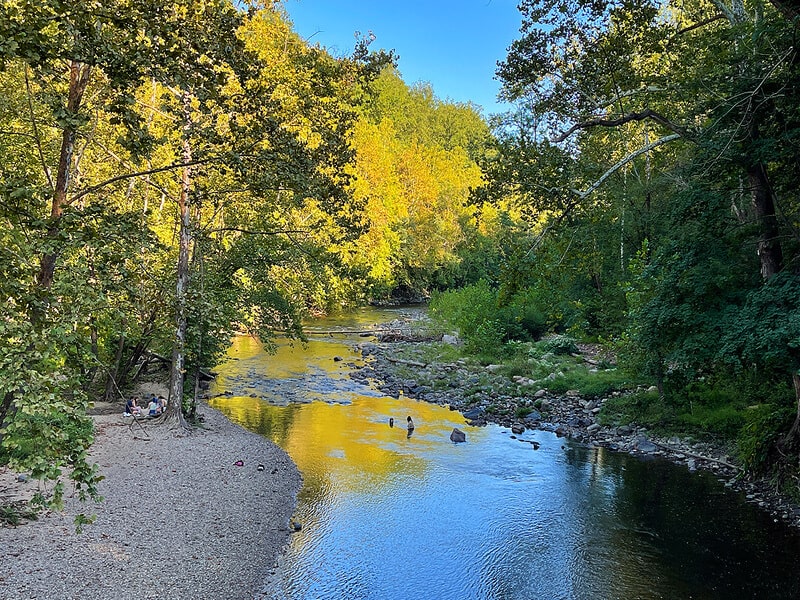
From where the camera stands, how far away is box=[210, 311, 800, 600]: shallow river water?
8461 millimetres

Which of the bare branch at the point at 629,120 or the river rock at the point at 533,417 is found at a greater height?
the bare branch at the point at 629,120

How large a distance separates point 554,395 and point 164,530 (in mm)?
14773

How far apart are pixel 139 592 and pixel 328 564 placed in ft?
9.72

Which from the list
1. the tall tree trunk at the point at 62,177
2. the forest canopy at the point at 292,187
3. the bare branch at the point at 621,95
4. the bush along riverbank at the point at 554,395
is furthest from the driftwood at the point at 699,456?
the tall tree trunk at the point at 62,177

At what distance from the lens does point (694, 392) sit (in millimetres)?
16672

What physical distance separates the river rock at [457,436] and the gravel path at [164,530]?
15.4ft

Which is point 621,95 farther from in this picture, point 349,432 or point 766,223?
point 349,432

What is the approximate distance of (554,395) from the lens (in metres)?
20.1

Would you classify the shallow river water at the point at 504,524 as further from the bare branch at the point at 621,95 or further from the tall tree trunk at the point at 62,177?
the bare branch at the point at 621,95

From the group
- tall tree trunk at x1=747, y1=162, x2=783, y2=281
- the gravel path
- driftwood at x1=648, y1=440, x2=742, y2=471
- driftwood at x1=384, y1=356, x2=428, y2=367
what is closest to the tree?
tall tree trunk at x1=747, y1=162, x2=783, y2=281

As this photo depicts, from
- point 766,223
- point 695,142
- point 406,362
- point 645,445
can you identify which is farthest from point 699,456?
point 406,362

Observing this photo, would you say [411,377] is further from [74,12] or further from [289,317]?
[74,12]

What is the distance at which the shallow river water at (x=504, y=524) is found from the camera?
8.46 m

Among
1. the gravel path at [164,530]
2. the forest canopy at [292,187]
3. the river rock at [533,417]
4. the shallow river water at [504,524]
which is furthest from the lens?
the river rock at [533,417]
